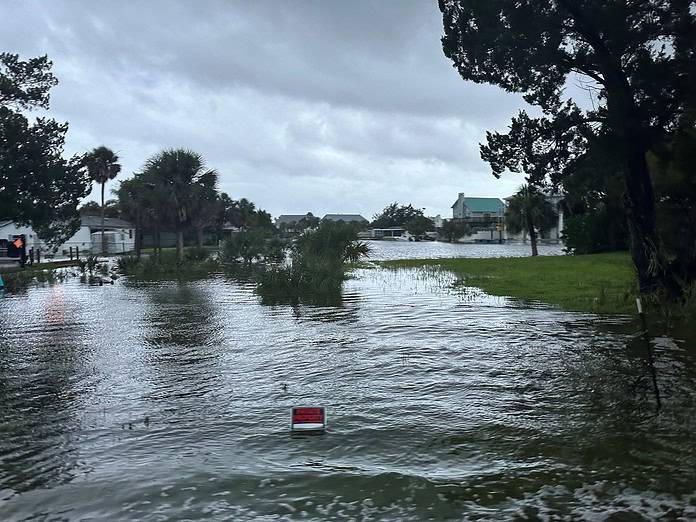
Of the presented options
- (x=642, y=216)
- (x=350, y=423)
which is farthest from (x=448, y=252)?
(x=350, y=423)

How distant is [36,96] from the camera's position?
33688mm

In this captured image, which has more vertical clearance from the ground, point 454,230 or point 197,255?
point 454,230

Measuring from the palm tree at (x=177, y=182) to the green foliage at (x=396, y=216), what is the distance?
353 ft

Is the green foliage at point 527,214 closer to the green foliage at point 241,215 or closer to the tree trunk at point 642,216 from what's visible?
the green foliage at point 241,215

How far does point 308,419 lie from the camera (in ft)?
22.3

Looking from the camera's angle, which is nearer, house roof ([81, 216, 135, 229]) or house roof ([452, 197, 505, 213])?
house roof ([81, 216, 135, 229])

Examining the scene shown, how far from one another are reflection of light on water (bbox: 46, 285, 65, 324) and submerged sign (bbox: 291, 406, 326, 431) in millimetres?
10971

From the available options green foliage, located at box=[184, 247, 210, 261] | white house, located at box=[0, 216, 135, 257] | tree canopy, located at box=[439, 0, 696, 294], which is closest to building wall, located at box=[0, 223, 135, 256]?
white house, located at box=[0, 216, 135, 257]

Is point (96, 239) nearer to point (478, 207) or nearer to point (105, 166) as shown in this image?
point (105, 166)

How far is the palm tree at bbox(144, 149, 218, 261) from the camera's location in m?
43.8

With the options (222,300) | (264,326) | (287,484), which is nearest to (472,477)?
(287,484)

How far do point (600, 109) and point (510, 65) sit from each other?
264cm

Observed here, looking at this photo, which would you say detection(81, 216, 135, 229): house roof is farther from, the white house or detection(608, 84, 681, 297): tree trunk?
detection(608, 84, 681, 297): tree trunk

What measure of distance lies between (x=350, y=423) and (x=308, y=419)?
0.57m
